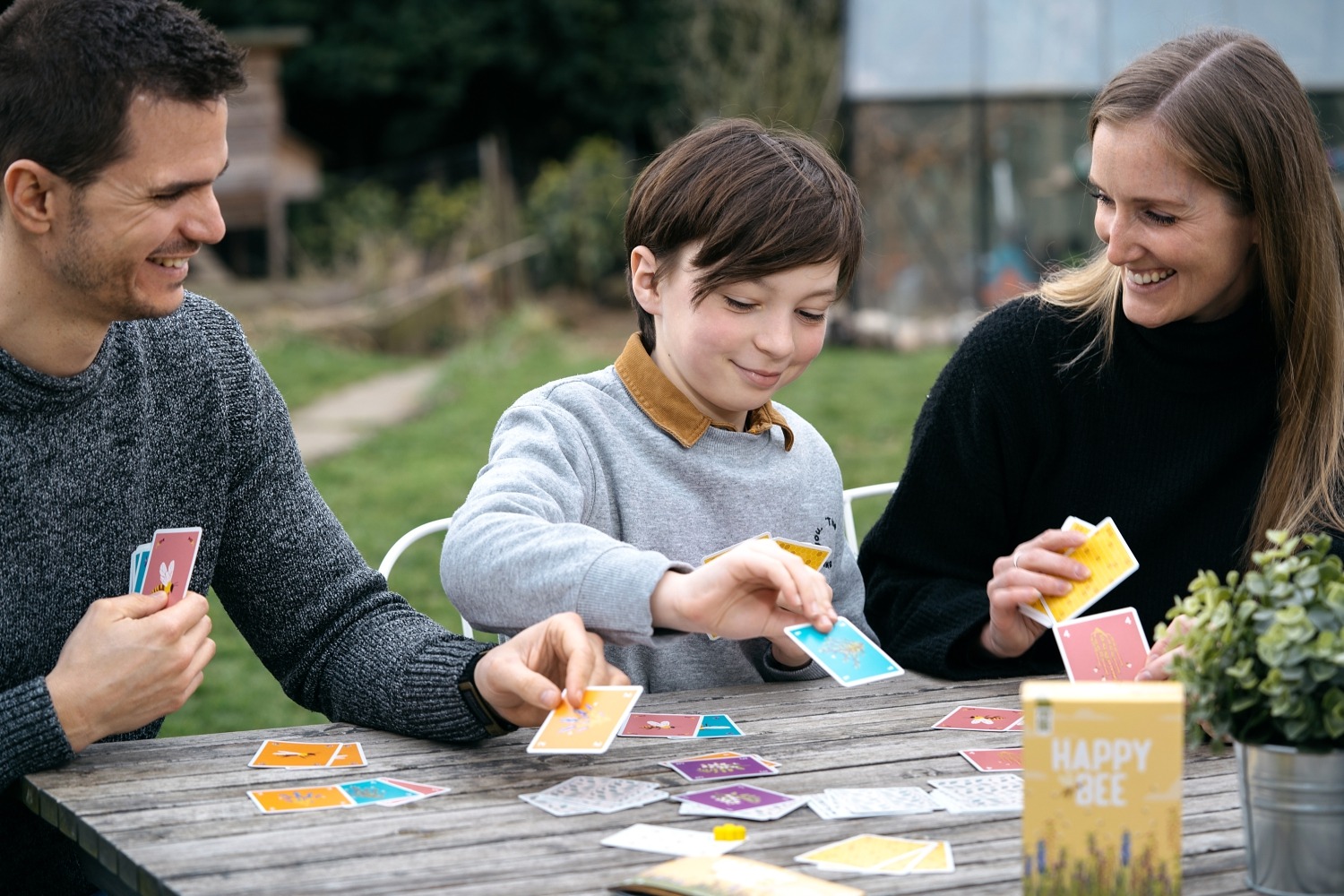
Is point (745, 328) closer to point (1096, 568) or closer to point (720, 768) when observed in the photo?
point (1096, 568)

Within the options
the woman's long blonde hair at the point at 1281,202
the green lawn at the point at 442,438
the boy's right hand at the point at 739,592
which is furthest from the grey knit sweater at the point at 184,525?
the green lawn at the point at 442,438

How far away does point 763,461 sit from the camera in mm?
2625

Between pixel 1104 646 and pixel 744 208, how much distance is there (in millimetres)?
882

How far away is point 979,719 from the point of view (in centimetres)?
213

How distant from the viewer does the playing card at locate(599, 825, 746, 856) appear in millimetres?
1590

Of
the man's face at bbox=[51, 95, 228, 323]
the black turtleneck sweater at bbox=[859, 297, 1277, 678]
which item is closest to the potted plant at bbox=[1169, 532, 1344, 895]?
the black turtleneck sweater at bbox=[859, 297, 1277, 678]

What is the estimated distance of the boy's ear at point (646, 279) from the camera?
255 centimetres

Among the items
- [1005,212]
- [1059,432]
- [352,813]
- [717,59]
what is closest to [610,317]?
[717,59]

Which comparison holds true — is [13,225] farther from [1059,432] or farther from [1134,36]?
[1134,36]

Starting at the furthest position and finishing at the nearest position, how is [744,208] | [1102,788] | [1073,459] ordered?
1. [1073,459]
2. [744,208]
3. [1102,788]

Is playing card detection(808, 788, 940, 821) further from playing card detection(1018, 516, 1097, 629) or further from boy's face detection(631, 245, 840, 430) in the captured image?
boy's face detection(631, 245, 840, 430)

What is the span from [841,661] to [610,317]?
41.0 feet

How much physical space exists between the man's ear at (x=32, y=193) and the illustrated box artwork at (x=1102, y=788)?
1425 millimetres

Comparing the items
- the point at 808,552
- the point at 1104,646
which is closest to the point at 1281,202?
the point at 1104,646
